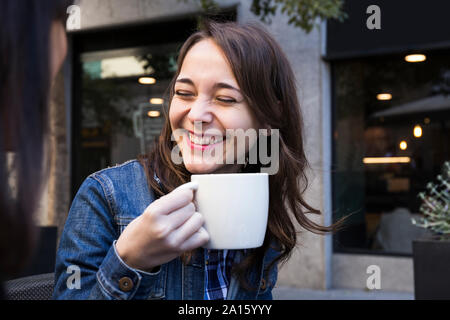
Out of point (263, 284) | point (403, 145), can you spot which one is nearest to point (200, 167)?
point (263, 284)

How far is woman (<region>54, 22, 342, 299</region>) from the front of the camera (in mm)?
1079

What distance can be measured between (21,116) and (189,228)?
40cm

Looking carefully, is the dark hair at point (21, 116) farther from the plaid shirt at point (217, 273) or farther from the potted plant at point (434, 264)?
the potted plant at point (434, 264)

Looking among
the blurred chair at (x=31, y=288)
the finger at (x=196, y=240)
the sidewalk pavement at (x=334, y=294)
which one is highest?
the finger at (x=196, y=240)

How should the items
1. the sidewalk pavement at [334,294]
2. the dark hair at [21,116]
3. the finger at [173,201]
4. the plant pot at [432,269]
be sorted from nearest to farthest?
1. the dark hair at [21,116]
2. the finger at [173,201]
3. the plant pot at [432,269]
4. the sidewalk pavement at [334,294]

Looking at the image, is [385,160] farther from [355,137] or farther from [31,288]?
[31,288]

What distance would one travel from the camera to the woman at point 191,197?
108cm

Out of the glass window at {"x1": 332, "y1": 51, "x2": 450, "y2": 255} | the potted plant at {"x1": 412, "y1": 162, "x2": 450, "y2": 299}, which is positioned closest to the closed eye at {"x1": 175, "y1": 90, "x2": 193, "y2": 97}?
the potted plant at {"x1": 412, "y1": 162, "x2": 450, "y2": 299}

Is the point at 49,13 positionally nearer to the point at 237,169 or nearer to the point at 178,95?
the point at 178,95

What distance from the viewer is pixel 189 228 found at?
1.01 meters

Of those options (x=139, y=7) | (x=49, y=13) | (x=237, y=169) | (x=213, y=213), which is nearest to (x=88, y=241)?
(x=213, y=213)

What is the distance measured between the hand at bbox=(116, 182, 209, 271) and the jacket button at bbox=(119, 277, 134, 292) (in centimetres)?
9

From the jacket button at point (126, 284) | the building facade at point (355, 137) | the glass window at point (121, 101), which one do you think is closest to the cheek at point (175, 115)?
the jacket button at point (126, 284)
